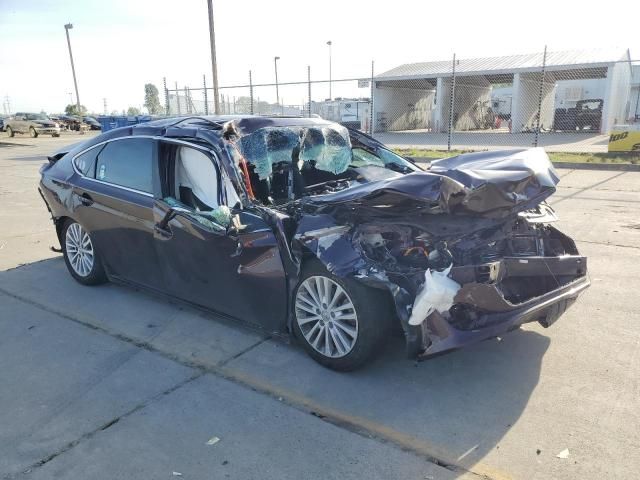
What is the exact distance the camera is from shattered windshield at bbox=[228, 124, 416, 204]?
4.09m

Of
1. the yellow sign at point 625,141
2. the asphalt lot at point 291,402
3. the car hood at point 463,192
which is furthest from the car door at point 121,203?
the yellow sign at point 625,141

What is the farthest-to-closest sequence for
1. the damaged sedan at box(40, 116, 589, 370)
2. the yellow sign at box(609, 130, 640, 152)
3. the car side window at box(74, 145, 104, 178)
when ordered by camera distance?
the yellow sign at box(609, 130, 640, 152) < the car side window at box(74, 145, 104, 178) < the damaged sedan at box(40, 116, 589, 370)

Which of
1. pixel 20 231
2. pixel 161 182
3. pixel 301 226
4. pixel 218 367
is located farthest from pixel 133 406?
pixel 20 231

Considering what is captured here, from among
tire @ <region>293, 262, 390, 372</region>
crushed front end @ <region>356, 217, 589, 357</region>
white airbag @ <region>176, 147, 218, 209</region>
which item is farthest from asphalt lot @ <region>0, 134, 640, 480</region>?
white airbag @ <region>176, 147, 218, 209</region>

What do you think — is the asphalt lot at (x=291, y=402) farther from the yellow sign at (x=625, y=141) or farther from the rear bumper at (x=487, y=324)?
the yellow sign at (x=625, y=141)

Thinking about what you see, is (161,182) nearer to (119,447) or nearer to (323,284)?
(323,284)

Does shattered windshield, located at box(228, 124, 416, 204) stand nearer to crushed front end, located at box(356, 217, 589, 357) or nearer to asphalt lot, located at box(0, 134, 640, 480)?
crushed front end, located at box(356, 217, 589, 357)

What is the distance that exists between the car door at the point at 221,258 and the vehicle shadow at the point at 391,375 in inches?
10.5

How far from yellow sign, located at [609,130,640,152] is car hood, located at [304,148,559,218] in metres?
12.7

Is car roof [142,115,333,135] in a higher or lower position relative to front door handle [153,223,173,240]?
higher

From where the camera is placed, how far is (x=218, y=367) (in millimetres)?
3658

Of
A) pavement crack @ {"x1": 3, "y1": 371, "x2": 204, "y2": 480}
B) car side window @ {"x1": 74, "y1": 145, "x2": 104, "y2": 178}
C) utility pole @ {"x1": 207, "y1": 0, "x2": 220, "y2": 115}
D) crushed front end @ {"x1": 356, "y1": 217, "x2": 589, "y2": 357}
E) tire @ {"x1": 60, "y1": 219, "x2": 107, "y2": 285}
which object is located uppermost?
utility pole @ {"x1": 207, "y1": 0, "x2": 220, "y2": 115}

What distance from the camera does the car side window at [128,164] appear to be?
14.6 ft

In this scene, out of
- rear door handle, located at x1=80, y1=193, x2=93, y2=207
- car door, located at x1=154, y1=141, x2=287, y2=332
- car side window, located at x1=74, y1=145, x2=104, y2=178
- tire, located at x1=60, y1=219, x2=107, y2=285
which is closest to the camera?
car door, located at x1=154, y1=141, x2=287, y2=332
